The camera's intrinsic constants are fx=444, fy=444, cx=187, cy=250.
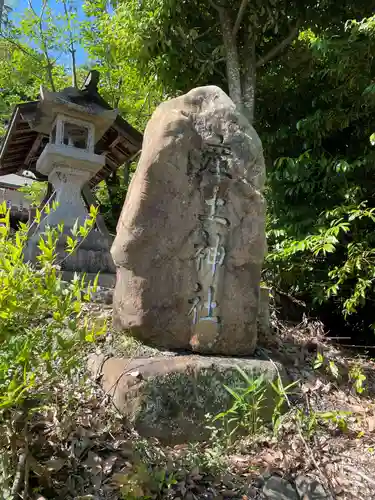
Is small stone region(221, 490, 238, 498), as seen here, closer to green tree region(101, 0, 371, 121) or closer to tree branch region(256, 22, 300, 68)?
green tree region(101, 0, 371, 121)

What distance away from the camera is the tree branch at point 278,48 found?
23.4 feet

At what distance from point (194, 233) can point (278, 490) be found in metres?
A: 1.80

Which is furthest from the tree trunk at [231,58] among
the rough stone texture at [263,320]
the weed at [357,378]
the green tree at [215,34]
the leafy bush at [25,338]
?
the leafy bush at [25,338]

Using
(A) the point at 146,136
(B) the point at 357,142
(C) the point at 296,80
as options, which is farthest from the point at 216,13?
(A) the point at 146,136

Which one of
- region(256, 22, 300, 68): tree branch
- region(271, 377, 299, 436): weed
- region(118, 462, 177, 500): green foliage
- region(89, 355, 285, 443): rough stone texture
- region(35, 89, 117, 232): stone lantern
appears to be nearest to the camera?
region(118, 462, 177, 500): green foliage

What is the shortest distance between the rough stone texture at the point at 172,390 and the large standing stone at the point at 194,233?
31cm

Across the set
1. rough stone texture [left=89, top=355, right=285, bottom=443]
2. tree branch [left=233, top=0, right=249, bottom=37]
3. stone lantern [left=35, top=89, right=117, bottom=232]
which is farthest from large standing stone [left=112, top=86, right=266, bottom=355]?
tree branch [left=233, top=0, right=249, bottom=37]

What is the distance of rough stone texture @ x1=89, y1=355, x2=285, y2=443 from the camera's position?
272 centimetres

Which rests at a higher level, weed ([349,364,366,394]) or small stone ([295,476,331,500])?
weed ([349,364,366,394])

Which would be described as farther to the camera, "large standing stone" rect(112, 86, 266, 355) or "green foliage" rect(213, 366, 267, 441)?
"large standing stone" rect(112, 86, 266, 355)

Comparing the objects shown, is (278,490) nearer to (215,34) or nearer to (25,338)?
(25,338)

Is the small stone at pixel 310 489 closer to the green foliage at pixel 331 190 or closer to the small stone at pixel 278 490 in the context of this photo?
the small stone at pixel 278 490

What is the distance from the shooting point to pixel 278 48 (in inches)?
285

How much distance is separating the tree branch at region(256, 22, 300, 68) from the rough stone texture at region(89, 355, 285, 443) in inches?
226
